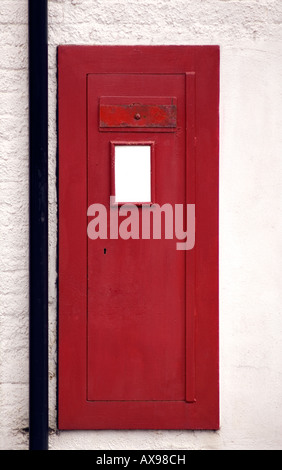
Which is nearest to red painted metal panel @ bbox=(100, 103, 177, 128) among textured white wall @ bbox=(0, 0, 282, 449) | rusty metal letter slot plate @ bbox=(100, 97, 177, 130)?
rusty metal letter slot plate @ bbox=(100, 97, 177, 130)

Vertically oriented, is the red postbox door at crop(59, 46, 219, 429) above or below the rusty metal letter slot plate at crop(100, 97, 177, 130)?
below

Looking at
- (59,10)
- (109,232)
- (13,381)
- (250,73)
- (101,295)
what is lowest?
(13,381)

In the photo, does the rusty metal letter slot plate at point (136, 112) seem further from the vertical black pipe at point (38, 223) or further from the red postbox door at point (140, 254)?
the vertical black pipe at point (38, 223)

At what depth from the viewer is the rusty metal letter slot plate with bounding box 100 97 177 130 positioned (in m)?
1.70

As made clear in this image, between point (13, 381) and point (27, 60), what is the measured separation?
1184 mm

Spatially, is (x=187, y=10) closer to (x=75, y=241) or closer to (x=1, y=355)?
(x=75, y=241)

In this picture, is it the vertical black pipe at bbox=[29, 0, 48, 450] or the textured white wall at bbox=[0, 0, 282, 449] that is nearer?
the vertical black pipe at bbox=[29, 0, 48, 450]

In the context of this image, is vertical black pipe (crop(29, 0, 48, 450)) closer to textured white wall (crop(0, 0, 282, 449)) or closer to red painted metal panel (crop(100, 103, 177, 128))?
textured white wall (crop(0, 0, 282, 449))

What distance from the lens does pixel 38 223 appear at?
1.65m

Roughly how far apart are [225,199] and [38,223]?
2.24 feet

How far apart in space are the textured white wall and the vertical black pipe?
10 centimetres

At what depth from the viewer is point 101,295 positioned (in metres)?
1.73

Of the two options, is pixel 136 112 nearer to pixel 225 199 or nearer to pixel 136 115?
pixel 136 115

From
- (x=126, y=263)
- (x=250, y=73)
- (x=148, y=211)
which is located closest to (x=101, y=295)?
(x=126, y=263)
